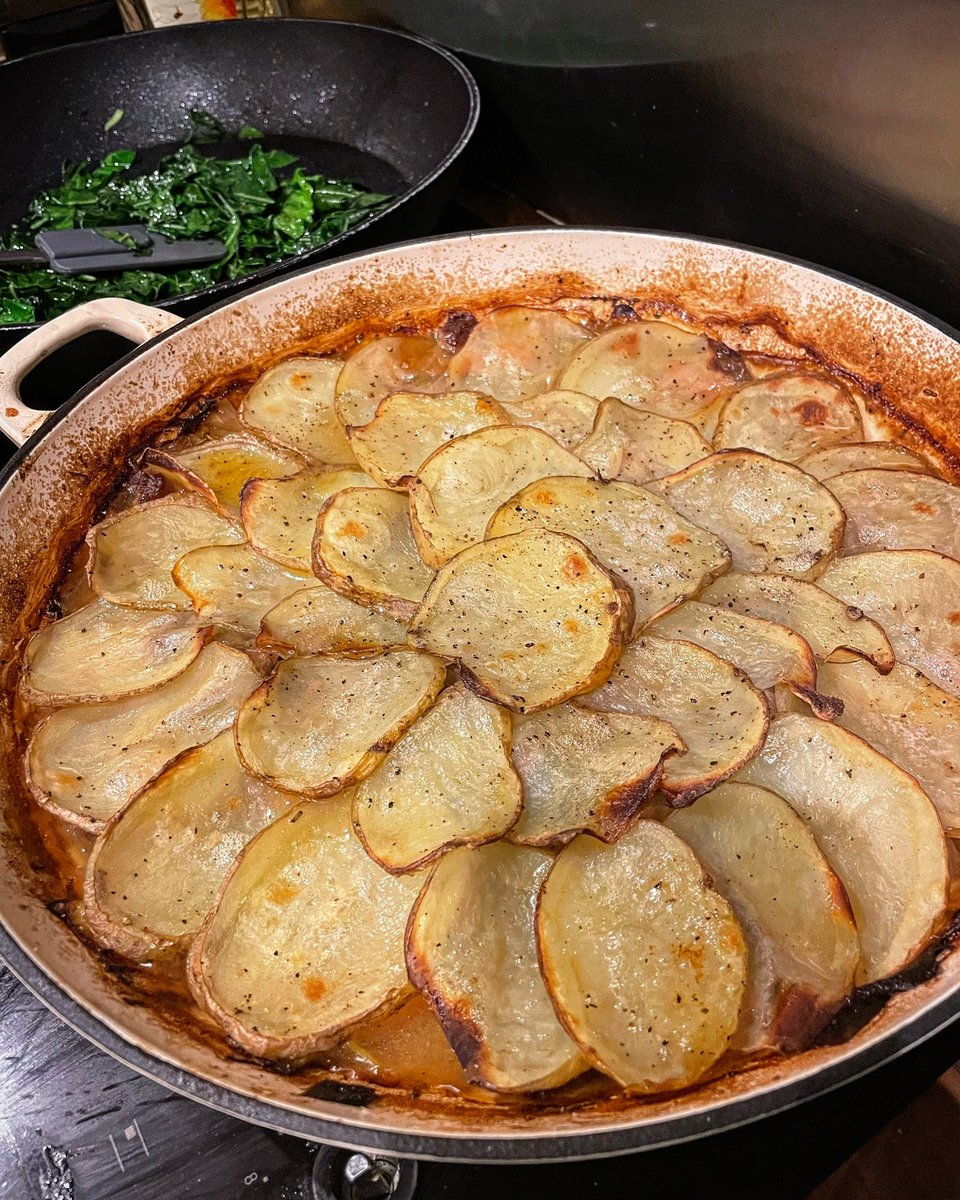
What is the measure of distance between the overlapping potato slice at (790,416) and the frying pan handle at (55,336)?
1.36m

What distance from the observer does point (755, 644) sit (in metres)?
1.52

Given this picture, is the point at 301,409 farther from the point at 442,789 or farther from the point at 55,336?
the point at 442,789

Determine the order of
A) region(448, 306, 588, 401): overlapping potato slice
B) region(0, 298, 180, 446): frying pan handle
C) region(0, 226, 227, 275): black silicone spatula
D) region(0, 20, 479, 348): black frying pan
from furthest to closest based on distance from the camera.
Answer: region(0, 20, 479, 348): black frying pan
region(0, 226, 227, 275): black silicone spatula
region(448, 306, 588, 401): overlapping potato slice
region(0, 298, 180, 446): frying pan handle

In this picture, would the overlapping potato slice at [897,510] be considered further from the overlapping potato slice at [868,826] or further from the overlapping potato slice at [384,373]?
the overlapping potato slice at [384,373]

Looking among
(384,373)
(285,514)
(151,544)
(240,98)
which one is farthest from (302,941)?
(240,98)

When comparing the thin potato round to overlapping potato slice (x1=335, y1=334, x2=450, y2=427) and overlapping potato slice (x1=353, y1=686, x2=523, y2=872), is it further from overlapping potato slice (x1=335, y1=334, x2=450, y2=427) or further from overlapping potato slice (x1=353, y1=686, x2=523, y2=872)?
overlapping potato slice (x1=335, y1=334, x2=450, y2=427)

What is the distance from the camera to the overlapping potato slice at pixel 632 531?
61.8 inches

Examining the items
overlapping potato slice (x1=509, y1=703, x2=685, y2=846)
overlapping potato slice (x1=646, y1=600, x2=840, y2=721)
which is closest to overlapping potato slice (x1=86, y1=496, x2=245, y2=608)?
overlapping potato slice (x1=509, y1=703, x2=685, y2=846)

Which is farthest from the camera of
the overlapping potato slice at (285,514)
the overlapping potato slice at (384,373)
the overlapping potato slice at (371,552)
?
the overlapping potato slice at (384,373)

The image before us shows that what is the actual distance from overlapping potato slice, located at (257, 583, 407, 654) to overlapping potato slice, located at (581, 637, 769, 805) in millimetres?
400

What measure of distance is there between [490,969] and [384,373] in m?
1.42

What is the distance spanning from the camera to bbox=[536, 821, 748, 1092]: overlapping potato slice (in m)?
1.17

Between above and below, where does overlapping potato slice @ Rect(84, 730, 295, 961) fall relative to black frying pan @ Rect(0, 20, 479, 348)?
below

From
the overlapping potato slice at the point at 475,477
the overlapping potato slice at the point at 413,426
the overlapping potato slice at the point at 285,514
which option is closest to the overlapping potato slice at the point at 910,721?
the overlapping potato slice at the point at 475,477
